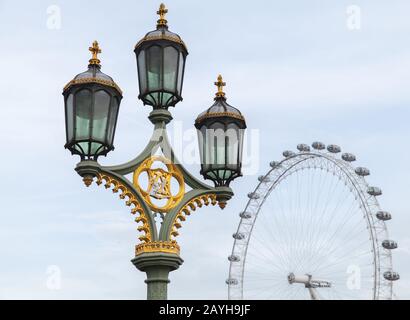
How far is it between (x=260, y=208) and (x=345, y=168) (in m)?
8.03

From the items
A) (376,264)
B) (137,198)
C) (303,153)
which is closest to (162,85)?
(137,198)

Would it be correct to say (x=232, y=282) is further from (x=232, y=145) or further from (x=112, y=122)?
(x=112, y=122)

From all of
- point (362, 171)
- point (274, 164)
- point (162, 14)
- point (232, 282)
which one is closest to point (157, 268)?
point (162, 14)

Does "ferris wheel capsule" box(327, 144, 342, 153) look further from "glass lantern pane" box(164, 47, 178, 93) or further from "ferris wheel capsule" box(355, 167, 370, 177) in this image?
"glass lantern pane" box(164, 47, 178, 93)

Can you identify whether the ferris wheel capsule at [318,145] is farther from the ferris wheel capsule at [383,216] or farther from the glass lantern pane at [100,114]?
the glass lantern pane at [100,114]

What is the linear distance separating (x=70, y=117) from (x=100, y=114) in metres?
0.33

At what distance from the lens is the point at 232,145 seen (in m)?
8.59

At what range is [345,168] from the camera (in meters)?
52.5

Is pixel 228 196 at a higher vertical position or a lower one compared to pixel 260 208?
lower

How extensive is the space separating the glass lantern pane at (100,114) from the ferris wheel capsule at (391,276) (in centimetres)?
4368

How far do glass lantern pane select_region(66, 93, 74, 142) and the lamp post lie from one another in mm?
11
